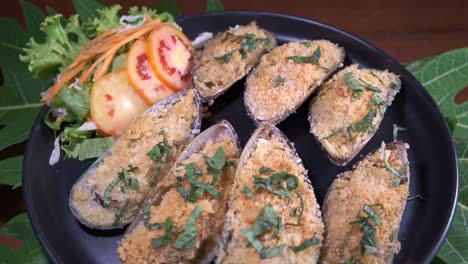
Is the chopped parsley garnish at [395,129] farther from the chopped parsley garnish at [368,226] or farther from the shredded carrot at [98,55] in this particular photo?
the shredded carrot at [98,55]

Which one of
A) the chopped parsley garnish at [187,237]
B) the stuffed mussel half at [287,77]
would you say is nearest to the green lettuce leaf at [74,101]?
the stuffed mussel half at [287,77]

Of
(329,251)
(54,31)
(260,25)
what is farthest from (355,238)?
(54,31)

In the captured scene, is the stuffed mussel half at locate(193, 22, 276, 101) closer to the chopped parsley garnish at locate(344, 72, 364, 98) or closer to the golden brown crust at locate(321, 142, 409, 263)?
the chopped parsley garnish at locate(344, 72, 364, 98)

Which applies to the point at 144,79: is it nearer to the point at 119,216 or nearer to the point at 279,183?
the point at 119,216

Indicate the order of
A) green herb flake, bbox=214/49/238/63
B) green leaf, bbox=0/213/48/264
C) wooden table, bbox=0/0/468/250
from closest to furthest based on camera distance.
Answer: green leaf, bbox=0/213/48/264
green herb flake, bbox=214/49/238/63
wooden table, bbox=0/0/468/250

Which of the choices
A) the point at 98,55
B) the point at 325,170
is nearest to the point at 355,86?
the point at 325,170

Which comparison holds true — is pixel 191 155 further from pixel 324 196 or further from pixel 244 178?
pixel 324 196

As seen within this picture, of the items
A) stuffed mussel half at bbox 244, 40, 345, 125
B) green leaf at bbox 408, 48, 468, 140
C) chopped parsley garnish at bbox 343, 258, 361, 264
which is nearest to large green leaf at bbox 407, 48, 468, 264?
green leaf at bbox 408, 48, 468, 140

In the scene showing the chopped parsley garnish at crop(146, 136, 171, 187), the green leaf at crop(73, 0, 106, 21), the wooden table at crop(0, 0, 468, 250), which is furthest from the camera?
the wooden table at crop(0, 0, 468, 250)
